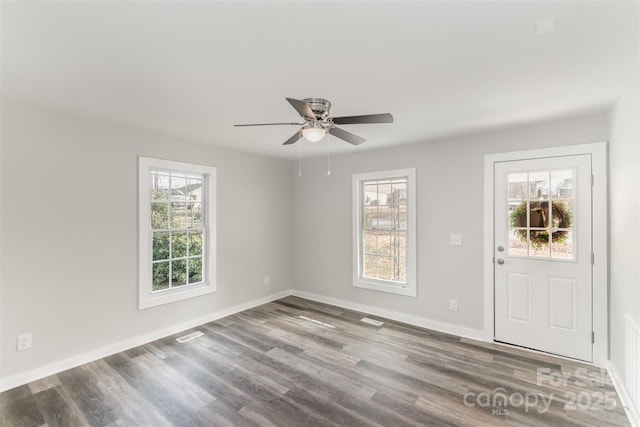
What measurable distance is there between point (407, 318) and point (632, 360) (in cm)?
222

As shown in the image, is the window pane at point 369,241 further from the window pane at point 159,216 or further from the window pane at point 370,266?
the window pane at point 159,216

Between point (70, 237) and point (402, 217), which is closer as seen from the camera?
point (70, 237)

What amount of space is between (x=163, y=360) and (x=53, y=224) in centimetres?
170

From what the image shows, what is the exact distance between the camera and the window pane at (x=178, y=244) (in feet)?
12.3

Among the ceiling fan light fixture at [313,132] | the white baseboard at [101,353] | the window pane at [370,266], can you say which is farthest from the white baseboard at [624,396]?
the white baseboard at [101,353]

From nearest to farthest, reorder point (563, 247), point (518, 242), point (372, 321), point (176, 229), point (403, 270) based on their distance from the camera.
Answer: point (563, 247)
point (518, 242)
point (176, 229)
point (372, 321)
point (403, 270)

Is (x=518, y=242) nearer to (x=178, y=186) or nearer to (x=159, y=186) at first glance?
(x=178, y=186)

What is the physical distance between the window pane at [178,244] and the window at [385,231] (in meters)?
2.45

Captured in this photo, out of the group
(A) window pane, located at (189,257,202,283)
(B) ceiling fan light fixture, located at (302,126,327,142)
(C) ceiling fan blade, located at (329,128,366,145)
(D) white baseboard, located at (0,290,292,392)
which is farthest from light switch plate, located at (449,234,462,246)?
(A) window pane, located at (189,257,202,283)

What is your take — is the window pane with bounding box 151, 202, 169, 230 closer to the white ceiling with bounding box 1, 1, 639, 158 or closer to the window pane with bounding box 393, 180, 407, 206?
the white ceiling with bounding box 1, 1, 639, 158

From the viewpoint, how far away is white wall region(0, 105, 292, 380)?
8.41ft

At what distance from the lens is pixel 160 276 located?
11.9ft

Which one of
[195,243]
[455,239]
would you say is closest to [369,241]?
[455,239]

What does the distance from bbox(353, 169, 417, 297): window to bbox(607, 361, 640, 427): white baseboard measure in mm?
1931
